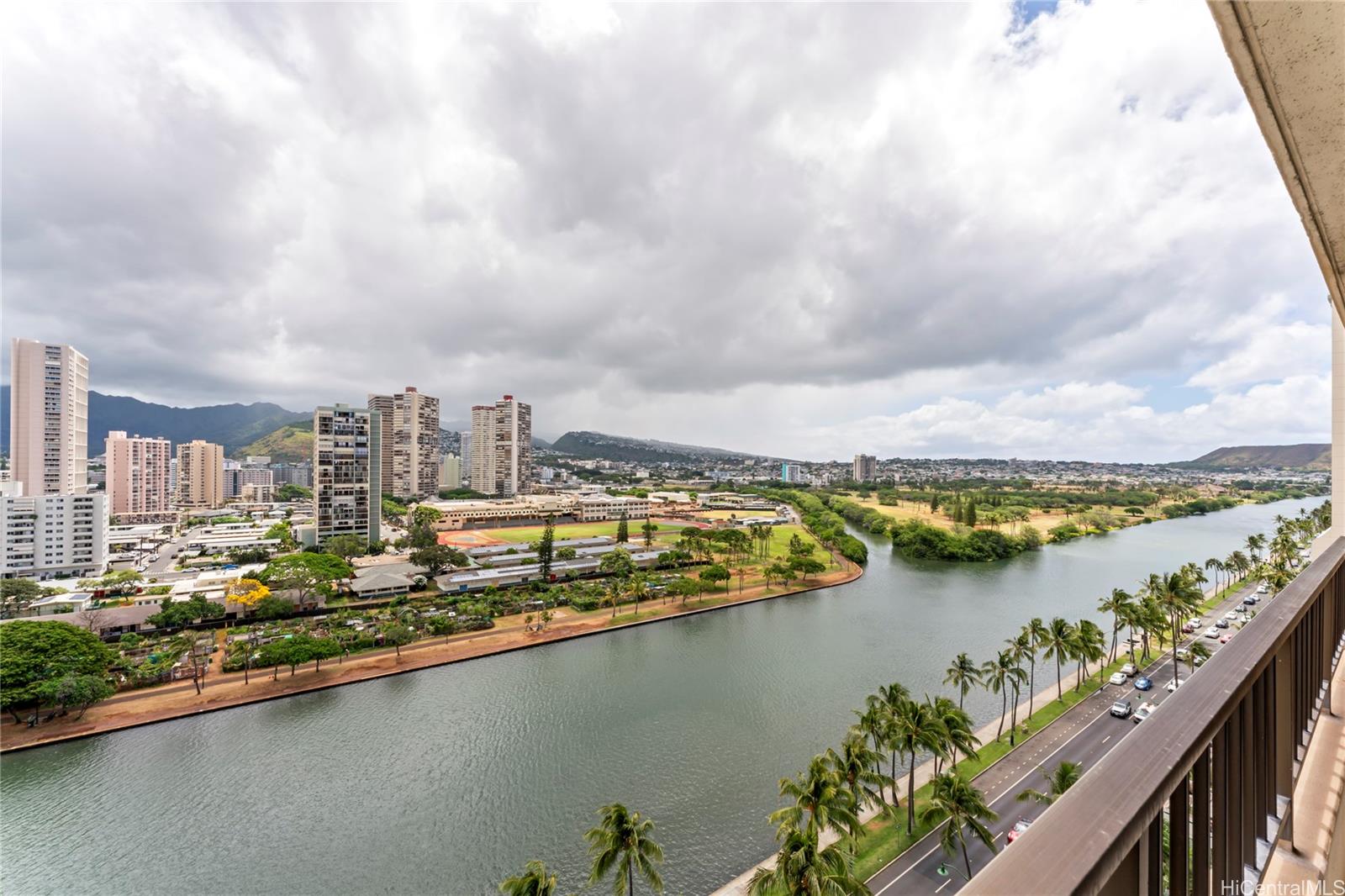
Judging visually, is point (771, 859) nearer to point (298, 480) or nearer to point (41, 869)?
point (41, 869)

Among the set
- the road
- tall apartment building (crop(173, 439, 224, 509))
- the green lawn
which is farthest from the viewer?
tall apartment building (crop(173, 439, 224, 509))

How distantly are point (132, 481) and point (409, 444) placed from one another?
54.1 ft

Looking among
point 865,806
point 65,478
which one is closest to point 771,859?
point 865,806

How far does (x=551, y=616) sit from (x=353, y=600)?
6685mm

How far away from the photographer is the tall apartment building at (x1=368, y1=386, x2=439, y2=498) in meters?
41.9

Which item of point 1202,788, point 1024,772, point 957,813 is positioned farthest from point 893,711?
point 1202,788

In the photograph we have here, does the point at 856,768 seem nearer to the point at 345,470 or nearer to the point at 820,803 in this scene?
the point at 820,803

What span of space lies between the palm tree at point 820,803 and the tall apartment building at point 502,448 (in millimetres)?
41953

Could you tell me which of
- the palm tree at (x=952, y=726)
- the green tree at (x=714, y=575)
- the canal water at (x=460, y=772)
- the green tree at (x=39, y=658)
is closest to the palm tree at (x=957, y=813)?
the palm tree at (x=952, y=726)

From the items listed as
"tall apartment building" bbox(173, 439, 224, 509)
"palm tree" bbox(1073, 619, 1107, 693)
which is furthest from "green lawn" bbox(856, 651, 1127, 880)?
"tall apartment building" bbox(173, 439, 224, 509)

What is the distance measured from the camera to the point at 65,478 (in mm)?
23281

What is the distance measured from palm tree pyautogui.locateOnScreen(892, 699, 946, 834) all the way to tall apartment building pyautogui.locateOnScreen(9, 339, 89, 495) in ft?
108

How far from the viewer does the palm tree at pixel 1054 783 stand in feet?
17.5

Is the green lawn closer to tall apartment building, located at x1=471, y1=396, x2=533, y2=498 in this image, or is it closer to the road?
the road
